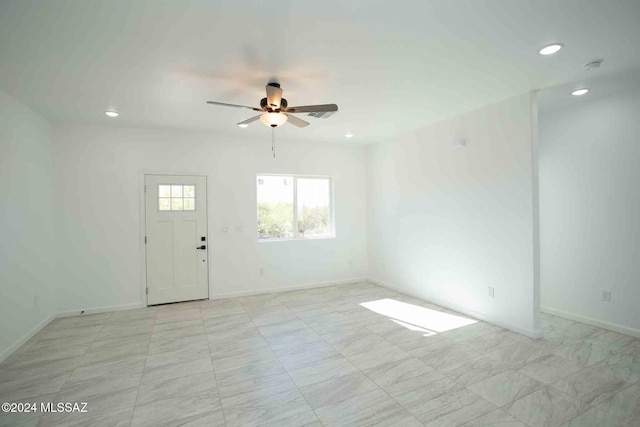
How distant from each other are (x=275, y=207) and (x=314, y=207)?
2.46 ft

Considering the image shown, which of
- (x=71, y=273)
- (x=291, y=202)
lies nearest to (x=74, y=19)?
(x=71, y=273)

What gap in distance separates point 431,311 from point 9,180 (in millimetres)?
5158

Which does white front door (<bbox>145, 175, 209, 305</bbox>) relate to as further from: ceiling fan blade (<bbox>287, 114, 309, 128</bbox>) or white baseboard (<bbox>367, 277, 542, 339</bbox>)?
white baseboard (<bbox>367, 277, 542, 339</bbox>)

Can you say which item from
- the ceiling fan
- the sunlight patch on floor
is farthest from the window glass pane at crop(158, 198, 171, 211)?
the sunlight patch on floor

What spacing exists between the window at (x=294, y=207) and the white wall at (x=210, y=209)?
0.19m

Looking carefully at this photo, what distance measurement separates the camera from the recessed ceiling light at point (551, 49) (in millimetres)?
2330

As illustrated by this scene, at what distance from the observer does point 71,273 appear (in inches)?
167

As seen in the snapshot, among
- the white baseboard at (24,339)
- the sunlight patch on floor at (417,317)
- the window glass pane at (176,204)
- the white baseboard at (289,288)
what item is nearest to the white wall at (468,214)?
the sunlight patch on floor at (417,317)

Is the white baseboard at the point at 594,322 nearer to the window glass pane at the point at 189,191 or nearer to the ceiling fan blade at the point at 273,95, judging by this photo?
the ceiling fan blade at the point at 273,95

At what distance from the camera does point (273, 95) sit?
9.07 feet

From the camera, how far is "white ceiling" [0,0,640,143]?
1910mm

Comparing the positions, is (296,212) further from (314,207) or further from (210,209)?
(210,209)

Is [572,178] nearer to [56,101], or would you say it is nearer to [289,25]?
[289,25]

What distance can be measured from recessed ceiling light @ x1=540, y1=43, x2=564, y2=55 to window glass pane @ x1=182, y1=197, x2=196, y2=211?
460 centimetres
